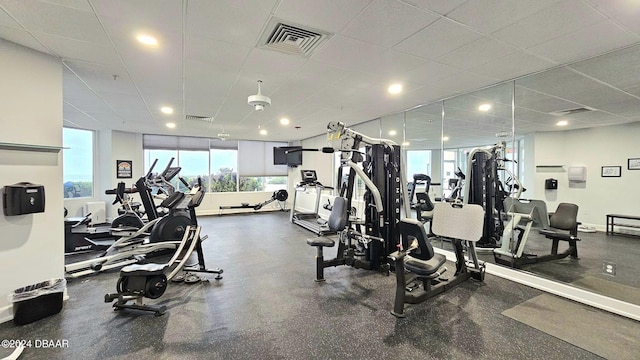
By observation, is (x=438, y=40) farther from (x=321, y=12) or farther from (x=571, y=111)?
(x=571, y=111)

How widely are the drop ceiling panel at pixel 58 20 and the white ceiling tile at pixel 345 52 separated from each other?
2.00 metres

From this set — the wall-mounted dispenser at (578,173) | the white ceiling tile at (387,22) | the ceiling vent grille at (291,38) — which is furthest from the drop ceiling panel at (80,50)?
the wall-mounted dispenser at (578,173)

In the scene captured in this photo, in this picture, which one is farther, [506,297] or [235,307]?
[506,297]

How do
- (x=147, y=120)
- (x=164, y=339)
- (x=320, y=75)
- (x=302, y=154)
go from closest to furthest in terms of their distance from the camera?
(x=164, y=339) → (x=320, y=75) → (x=147, y=120) → (x=302, y=154)

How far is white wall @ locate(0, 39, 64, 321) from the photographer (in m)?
2.53

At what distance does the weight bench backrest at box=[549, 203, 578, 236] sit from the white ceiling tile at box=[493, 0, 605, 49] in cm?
306

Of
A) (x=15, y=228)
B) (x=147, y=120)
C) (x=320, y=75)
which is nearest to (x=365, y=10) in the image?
(x=320, y=75)

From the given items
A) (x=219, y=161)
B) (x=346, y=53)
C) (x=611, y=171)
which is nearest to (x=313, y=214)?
(x=219, y=161)

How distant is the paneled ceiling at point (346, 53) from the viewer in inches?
81.4

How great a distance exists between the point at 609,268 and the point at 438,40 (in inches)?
163

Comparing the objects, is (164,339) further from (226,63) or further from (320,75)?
(320,75)

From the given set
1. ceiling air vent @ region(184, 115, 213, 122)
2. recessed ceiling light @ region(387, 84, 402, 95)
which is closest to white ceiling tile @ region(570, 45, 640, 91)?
recessed ceiling light @ region(387, 84, 402, 95)

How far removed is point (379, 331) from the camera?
2338 millimetres

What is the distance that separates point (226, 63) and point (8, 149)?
89.3 inches
